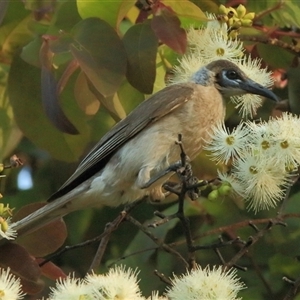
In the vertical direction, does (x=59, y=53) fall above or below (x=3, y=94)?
below

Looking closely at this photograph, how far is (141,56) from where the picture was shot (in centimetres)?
260

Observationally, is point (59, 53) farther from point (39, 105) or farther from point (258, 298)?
point (258, 298)

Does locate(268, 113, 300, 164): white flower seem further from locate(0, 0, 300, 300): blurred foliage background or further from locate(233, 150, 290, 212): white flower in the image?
locate(0, 0, 300, 300): blurred foliage background

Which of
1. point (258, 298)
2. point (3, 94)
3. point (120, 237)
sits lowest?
point (258, 298)

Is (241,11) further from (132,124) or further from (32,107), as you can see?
(32,107)

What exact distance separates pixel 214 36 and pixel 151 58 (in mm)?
236

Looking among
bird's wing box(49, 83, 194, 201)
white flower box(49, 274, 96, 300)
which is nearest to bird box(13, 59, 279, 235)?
bird's wing box(49, 83, 194, 201)

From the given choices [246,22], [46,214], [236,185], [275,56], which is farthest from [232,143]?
[275,56]

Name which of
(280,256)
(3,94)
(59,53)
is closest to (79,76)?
(59,53)

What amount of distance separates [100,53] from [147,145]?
0.48 meters

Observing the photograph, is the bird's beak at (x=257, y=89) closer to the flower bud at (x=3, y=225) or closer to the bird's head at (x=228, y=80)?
the bird's head at (x=228, y=80)

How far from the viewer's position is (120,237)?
3.20m

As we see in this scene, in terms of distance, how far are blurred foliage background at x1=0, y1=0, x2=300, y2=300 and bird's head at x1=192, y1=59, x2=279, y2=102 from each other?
10cm

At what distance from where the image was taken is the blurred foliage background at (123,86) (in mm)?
2559
